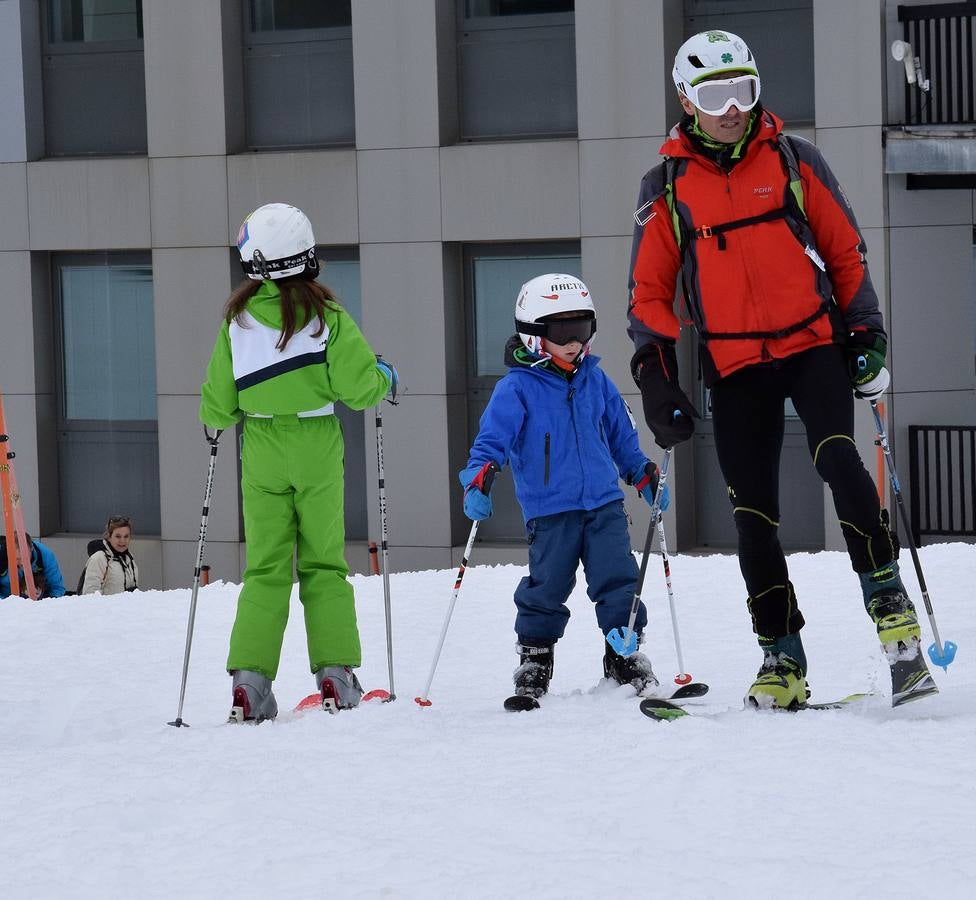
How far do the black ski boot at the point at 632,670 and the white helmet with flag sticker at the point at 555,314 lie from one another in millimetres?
1205

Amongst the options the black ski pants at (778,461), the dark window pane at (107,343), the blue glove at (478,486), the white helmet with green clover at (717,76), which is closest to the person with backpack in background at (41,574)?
the dark window pane at (107,343)

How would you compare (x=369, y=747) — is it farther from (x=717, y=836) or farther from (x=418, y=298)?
(x=418, y=298)

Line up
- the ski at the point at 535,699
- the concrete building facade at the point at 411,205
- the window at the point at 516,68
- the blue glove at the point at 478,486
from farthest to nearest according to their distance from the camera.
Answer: the window at the point at 516,68 → the concrete building facade at the point at 411,205 → the blue glove at the point at 478,486 → the ski at the point at 535,699

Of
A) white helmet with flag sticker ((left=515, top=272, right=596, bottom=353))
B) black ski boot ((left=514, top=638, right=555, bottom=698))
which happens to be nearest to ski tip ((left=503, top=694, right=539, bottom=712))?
black ski boot ((left=514, top=638, right=555, bottom=698))

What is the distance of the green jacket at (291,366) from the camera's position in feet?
20.6

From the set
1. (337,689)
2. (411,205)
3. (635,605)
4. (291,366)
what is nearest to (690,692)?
(635,605)

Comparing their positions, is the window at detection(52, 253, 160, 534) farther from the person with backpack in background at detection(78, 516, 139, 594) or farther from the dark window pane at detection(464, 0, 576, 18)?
the dark window pane at detection(464, 0, 576, 18)

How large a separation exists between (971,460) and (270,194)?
6.80 m

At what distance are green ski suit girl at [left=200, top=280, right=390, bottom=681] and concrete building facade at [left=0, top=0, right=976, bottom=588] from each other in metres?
7.63

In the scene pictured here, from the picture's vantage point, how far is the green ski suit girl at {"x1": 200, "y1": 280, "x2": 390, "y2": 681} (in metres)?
6.30

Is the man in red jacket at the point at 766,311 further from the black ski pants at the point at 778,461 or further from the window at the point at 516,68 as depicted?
the window at the point at 516,68

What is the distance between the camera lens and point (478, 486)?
618 cm

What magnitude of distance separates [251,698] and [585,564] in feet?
4.69

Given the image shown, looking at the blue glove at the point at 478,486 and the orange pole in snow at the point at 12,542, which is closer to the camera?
the blue glove at the point at 478,486
